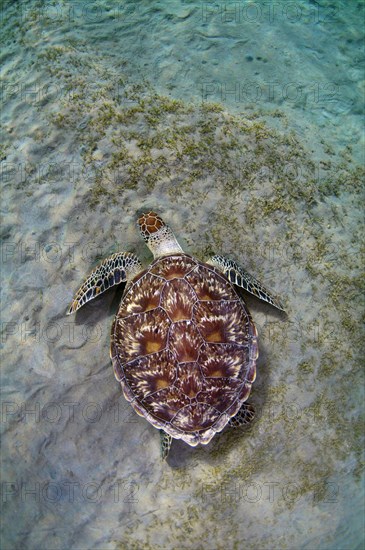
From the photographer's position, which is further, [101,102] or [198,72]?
[198,72]

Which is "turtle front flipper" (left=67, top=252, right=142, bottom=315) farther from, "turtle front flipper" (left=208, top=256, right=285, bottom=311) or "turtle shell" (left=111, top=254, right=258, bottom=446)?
"turtle front flipper" (left=208, top=256, right=285, bottom=311)

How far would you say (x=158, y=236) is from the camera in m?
3.79

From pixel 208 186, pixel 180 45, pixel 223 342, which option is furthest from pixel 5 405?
pixel 180 45

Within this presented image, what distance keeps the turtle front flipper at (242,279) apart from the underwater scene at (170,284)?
30mm

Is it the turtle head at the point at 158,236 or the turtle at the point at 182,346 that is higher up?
the turtle head at the point at 158,236

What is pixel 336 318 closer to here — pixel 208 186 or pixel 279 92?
pixel 208 186

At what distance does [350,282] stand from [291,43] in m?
3.79

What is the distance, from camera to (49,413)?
371 centimetres

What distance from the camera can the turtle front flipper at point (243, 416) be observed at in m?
3.69

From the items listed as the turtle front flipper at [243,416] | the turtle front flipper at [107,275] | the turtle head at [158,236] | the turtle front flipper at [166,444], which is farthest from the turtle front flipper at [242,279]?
the turtle front flipper at [166,444]

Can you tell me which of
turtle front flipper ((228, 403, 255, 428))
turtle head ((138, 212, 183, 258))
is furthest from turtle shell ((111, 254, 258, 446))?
turtle front flipper ((228, 403, 255, 428))

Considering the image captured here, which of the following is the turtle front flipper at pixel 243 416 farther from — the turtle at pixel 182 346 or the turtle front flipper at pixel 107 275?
the turtle front flipper at pixel 107 275

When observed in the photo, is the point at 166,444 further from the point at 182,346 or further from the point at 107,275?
the point at 107,275

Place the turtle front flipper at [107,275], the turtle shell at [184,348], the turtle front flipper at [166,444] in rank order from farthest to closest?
the turtle front flipper at [107,275] < the turtle front flipper at [166,444] < the turtle shell at [184,348]
